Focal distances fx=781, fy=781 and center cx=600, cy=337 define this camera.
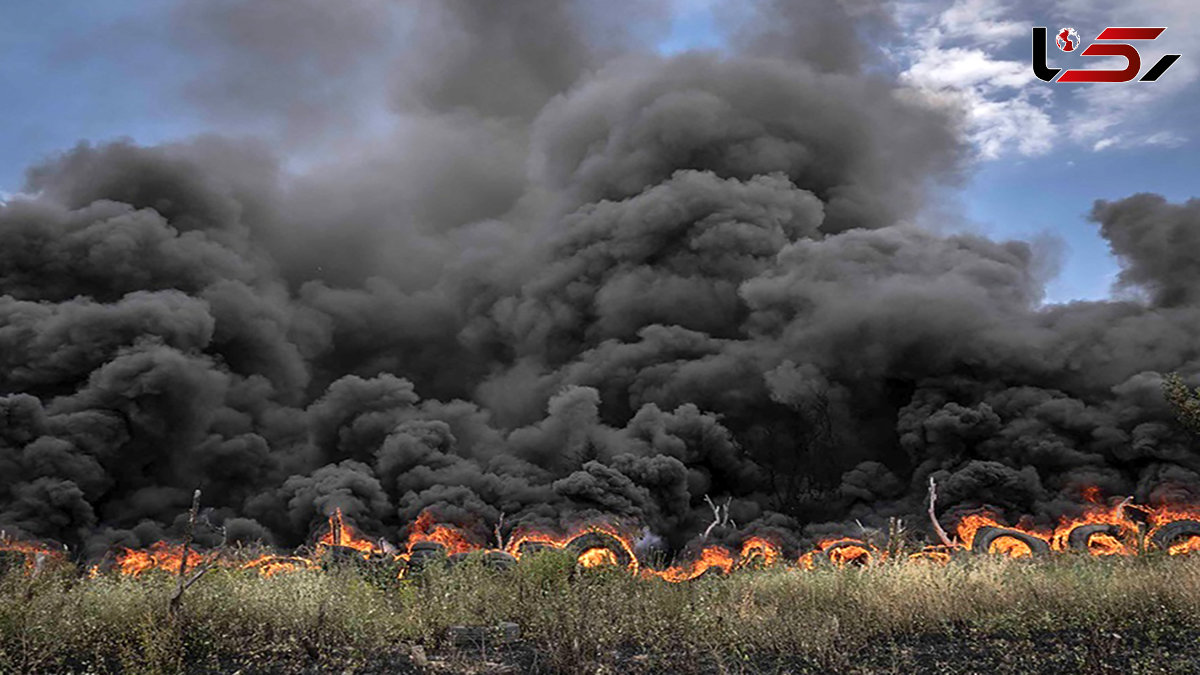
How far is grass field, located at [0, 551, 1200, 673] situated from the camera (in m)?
10.0

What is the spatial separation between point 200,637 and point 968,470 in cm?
5726

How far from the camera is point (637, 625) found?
1266 centimetres

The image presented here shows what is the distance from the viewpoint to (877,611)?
13.2m

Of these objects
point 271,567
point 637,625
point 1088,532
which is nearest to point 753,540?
point 1088,532

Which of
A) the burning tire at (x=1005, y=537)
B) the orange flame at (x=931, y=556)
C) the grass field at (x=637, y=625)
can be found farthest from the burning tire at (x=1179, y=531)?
the grass field at (x=637, y=625)

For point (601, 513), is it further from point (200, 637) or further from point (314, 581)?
point (200, 637)

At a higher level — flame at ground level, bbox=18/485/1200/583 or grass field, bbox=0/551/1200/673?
flame at ground level, bbox=18/485/1200/583

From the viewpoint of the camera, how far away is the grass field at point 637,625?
32.9 feet

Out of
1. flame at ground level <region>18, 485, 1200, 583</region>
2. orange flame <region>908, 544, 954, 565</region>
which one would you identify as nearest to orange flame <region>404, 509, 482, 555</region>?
flame at ground level <region>18, 485, 1200, 583</region>

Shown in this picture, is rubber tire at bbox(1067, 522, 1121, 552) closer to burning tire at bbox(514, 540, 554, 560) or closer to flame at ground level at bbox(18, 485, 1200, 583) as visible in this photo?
flame at ground level at bbox(18, 485, 1200, 583)

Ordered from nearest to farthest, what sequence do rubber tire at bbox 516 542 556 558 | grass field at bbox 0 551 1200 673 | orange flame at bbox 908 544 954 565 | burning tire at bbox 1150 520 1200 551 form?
grass field at bbox 0 551 1200 673, orange flame at bbox 908 544 954 565, rubber tire at bbox 516 542 556 558, burning tire at bbox 1150 520 1200 551

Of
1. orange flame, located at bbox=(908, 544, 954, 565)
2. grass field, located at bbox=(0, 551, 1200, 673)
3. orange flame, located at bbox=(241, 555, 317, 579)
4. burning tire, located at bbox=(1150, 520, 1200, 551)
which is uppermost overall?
burning tire, located at bbox=(1150, 520, 1200, 551)

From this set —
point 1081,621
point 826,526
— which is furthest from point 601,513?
point 1081,621

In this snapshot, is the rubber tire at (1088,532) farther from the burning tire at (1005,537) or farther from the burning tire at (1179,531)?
the burning tire at (1179,531)
